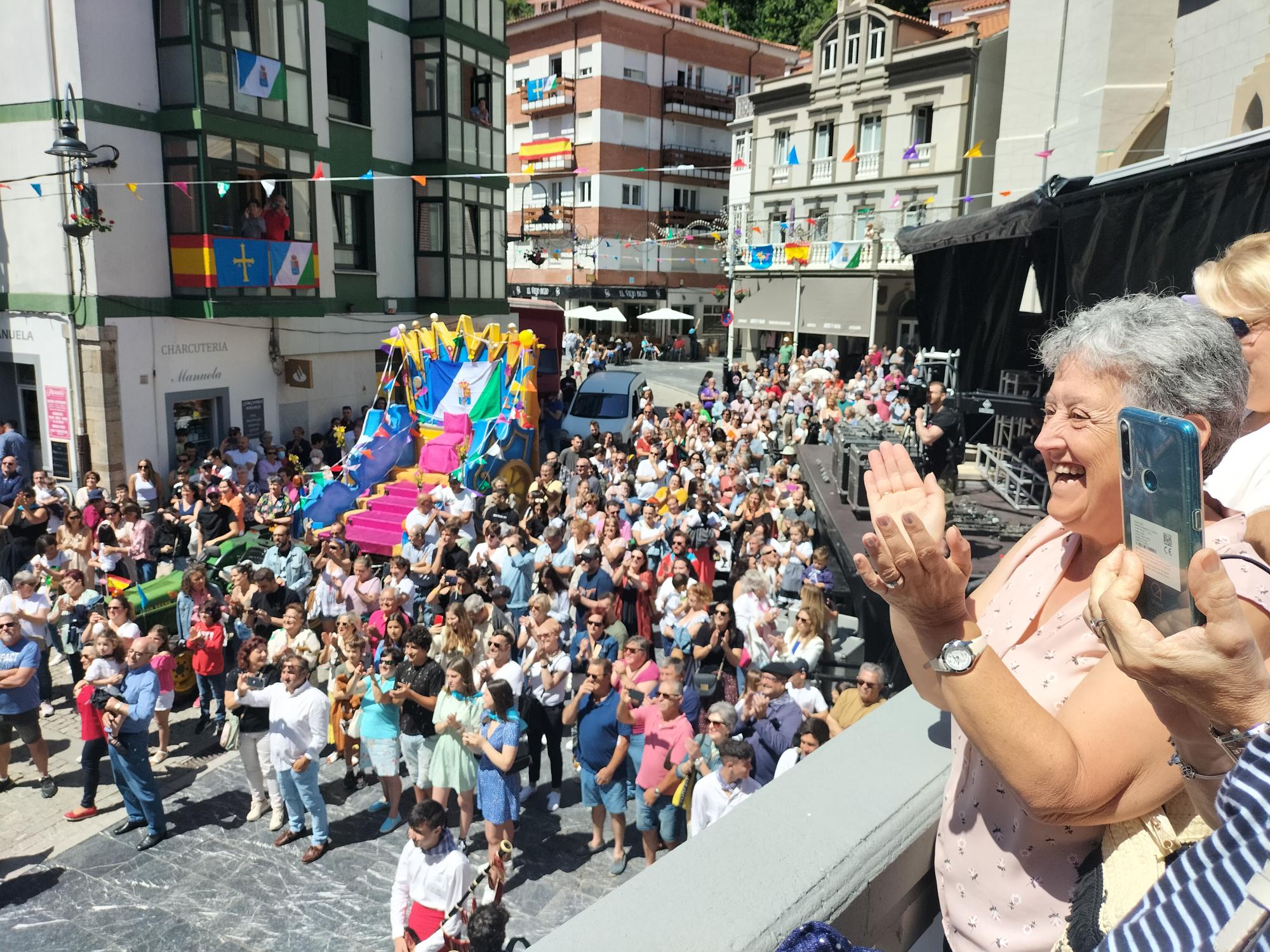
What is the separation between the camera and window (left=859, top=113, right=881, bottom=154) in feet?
101

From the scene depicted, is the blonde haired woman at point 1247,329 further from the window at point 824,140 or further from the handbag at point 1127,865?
the window at point 824,140

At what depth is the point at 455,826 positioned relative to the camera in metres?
7.30

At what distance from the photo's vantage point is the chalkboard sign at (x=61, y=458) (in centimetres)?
1510

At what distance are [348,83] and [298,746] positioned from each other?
1819 cm

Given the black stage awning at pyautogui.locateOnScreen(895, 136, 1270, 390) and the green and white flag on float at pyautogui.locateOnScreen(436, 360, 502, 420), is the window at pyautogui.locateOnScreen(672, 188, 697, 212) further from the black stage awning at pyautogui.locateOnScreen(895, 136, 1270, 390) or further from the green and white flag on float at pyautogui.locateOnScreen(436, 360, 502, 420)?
the black stage awning at pyautogui.locateOnScreen(895, 136, 1270, 390)

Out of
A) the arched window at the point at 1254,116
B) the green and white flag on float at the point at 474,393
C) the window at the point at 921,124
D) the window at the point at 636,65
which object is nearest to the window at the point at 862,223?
the window at the point at 921,124

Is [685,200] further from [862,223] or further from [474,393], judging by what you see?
[474,393]

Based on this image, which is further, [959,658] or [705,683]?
[705,683]

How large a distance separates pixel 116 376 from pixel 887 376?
1650 cm

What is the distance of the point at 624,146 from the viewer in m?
41.1

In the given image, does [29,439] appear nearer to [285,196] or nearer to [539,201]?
[285,196]

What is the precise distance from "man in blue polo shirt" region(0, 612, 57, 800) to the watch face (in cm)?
865

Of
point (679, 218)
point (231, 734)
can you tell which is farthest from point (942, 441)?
point (679, 218)

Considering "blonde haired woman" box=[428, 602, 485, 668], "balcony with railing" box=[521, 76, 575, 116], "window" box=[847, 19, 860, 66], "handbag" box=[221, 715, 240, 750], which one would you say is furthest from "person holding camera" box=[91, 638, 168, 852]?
"balcony with railing" box=[521, 76, 575, 116]
